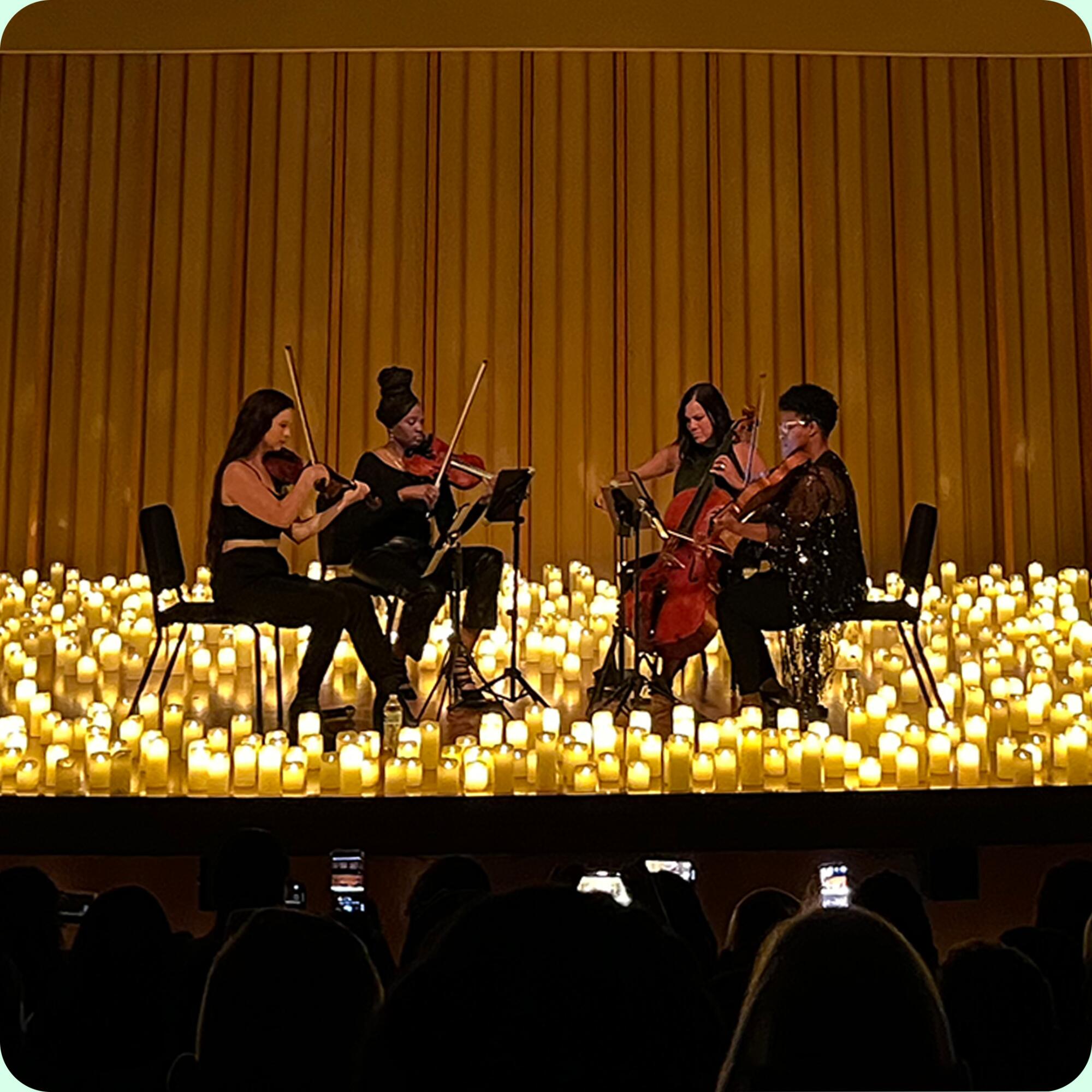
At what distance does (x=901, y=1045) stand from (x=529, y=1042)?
0.35 metres

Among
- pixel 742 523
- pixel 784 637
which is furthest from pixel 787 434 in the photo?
pixel 784 637

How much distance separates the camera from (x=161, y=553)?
436 centimetres

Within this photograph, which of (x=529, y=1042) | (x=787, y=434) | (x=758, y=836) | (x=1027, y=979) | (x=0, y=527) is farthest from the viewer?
(x=0, y=527)

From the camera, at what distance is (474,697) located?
463cm

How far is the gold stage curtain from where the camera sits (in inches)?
327

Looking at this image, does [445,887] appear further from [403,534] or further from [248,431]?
[403,534]

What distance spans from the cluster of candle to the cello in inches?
13.7

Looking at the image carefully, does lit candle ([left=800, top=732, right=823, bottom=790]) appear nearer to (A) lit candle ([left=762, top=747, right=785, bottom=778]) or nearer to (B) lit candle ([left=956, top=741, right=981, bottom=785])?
(A) lit candle ([left=762, top=747, right=785, bottom=778])

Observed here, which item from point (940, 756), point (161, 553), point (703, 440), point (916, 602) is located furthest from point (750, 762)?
point (161, 553)

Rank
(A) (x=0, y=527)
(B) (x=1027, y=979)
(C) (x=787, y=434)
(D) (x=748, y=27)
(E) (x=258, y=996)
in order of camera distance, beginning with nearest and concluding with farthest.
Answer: (E) (x=258, y=996) → (B) (x=1027, y=979) → (C) (x=787, y=434) → (D) (x=748, y=27) → (A) (x=0, y=527)

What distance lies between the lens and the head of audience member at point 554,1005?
107 cm

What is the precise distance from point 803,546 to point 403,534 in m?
1.19

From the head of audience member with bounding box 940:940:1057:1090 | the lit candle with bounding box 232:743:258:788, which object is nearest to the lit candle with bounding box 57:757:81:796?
the lit candle with bounding box 232:743:258:788

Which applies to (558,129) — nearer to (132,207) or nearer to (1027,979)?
(132,207)
